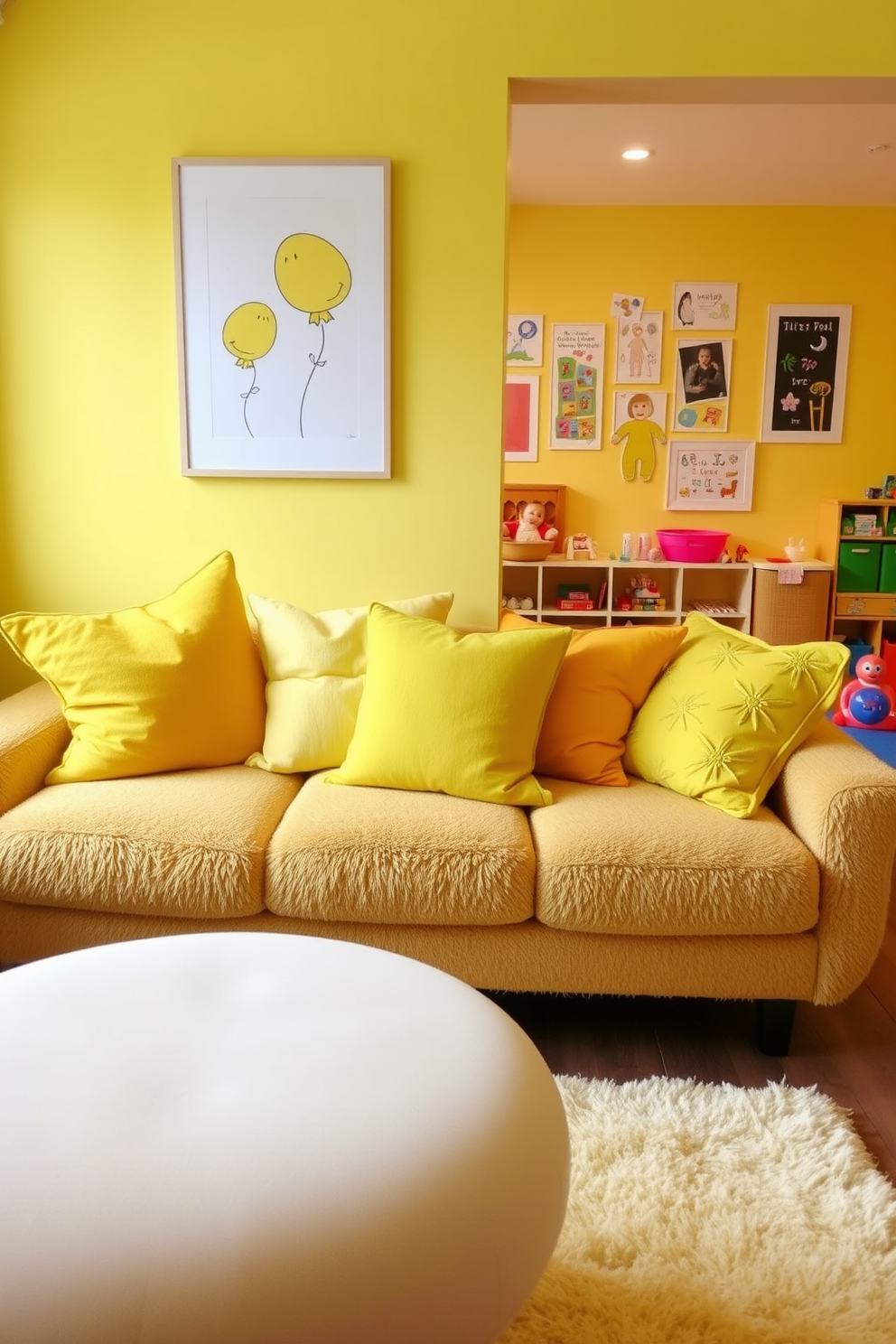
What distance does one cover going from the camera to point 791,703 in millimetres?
2293

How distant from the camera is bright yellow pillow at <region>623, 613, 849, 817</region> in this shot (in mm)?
2281

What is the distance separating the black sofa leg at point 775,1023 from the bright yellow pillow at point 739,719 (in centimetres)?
39

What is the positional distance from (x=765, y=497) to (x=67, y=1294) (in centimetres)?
495

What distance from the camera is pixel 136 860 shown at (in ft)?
6.94

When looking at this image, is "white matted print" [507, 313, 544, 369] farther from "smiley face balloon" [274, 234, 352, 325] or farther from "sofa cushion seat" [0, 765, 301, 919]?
"sofa cushion seat" [0, 765, 301, 919]

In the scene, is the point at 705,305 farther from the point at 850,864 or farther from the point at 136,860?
the point at 136,860

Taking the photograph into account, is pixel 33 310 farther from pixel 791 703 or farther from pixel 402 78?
pixel 791 703

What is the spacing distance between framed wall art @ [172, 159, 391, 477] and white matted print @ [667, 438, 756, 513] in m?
2.75

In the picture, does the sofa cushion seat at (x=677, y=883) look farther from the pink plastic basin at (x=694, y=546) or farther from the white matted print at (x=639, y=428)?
the white matted print at (x=639, y=428)

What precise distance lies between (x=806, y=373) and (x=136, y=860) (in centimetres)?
429

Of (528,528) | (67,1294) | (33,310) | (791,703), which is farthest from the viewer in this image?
(528,528)

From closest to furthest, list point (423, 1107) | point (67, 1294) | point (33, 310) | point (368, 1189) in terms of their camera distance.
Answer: point (67, 1294), point (368, 1189), point (423, 1107), point (33, 310)

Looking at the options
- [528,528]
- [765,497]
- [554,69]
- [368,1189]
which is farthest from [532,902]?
[765,497]

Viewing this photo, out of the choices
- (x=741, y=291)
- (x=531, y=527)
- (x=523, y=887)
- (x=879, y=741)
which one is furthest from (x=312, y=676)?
(x=741, y=291)
